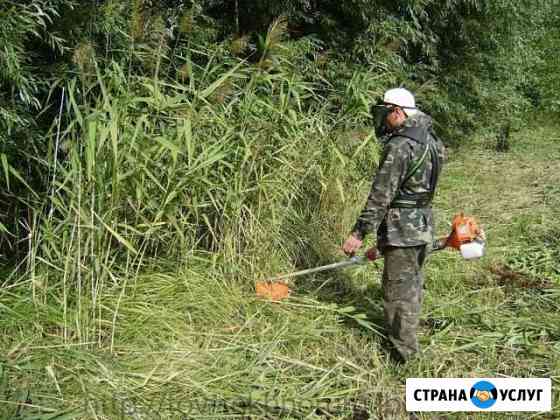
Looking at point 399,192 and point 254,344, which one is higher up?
point 399,192

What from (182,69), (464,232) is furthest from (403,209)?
(182,69)

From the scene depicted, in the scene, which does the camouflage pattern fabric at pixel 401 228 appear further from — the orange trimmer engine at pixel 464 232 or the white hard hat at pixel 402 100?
the orange trimmer engine at pixel 464 232

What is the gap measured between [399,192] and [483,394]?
3.53ft

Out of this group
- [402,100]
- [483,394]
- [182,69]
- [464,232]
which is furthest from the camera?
[182,69]

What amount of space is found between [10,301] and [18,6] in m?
1.57

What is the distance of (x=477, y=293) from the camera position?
3793 millimetres

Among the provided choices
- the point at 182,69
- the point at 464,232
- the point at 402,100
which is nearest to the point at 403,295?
the point at 464,232

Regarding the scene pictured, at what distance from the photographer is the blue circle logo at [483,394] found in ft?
8.81


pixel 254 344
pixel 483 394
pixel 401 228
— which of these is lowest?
pixel 483 394

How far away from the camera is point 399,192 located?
298 cm

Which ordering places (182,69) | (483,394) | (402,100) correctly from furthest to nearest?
1. (182,69)
2. (402,100)
3. (483,394)

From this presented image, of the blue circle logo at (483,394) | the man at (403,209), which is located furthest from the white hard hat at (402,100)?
the blue circle logo at (483,394)

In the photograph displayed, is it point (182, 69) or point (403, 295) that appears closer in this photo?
point (403, 295)

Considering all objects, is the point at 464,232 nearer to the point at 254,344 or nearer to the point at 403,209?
the point at 403,209
